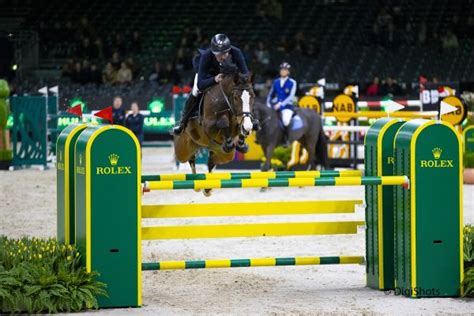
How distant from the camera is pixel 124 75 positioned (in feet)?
113

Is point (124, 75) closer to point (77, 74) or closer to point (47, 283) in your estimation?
point (77, 74)

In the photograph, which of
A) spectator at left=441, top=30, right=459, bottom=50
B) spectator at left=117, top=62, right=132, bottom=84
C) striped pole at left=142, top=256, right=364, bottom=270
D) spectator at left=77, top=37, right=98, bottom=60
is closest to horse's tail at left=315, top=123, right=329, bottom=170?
striped pole at left=142, top=256, right=364, bottom=270

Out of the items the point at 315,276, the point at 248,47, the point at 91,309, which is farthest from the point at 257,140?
the point at 248,47

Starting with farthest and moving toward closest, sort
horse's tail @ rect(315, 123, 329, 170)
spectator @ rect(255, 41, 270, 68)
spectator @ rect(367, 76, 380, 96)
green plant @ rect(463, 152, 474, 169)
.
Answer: spectator @ rect(255, 41, 270, 68)
spectator @ rect(367, 76, 380, 96)
horse's tail @ rect(315, 123, 329, 170)
green plant @ rect(463, 152, 474, 169)

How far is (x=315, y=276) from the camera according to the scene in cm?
973

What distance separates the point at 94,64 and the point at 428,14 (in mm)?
11948

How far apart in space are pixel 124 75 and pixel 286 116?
50.3 ft

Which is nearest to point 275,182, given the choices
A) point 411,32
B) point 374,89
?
point 374,89

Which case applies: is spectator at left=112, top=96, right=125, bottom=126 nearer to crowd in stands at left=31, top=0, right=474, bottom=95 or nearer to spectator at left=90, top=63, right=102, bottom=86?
crowd in stands at left=31, top=0, right=474, bottom=95

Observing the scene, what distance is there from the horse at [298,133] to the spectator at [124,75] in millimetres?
14774

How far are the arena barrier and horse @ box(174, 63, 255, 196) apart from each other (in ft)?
7.88

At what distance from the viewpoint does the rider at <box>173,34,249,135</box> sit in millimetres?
11461

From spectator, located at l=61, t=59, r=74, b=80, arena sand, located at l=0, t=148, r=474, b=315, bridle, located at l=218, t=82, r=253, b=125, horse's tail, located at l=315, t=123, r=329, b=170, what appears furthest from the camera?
spectator, located at l=61, t=59, r=74, b=80

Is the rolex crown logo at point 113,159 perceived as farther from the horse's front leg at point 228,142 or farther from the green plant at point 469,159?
the green plant at point 469,159
